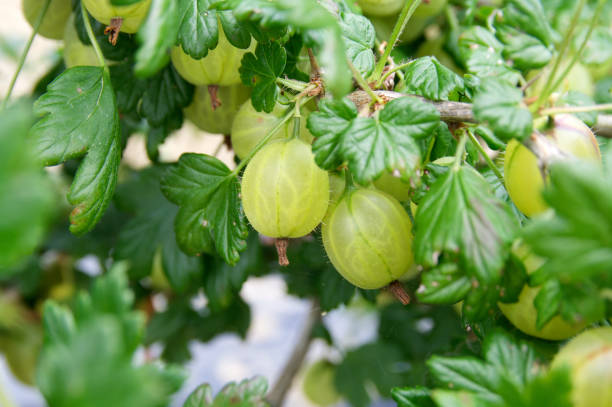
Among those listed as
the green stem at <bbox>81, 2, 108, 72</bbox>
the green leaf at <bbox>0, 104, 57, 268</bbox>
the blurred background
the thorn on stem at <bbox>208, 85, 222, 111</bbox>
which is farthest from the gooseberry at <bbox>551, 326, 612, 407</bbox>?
the blurred background

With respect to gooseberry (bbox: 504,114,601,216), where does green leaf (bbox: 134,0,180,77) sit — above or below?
above

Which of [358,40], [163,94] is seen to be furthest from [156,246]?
[358,40]

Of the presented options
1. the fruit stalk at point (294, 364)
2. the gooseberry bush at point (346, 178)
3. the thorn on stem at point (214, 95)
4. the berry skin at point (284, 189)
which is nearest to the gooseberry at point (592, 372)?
the gooseberry bush at point (346, 178)

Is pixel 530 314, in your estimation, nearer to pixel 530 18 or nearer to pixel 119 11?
pixel 530 18

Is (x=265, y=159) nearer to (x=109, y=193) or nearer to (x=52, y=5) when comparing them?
(x=109, y=193)

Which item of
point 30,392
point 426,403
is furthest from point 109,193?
point 30,392

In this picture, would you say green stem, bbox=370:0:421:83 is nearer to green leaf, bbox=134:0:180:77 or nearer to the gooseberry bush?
the gooseberry bush
